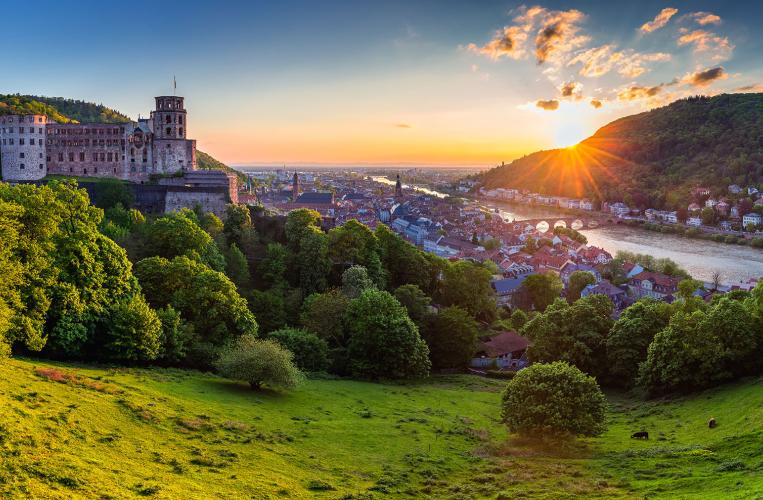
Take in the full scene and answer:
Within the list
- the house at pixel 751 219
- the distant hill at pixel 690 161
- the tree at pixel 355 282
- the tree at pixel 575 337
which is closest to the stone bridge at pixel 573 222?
the distant hill at pixel 690 161

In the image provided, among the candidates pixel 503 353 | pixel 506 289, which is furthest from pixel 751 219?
pixel 503 353

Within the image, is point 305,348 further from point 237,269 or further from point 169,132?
point 169,132

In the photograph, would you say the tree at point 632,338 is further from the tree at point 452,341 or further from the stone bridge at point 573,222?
the stone bridge at point 573,222

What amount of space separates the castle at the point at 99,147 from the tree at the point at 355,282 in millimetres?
24282

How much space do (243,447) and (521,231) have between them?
113383mm

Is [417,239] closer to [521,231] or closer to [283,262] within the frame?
[521,231]

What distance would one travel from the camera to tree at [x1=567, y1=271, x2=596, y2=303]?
74.2m

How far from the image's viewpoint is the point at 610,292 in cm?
7262

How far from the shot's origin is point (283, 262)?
164ft

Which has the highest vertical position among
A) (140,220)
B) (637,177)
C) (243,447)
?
(637,177)

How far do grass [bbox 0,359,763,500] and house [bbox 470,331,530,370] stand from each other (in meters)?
16.2

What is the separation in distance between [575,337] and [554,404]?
1634 cm

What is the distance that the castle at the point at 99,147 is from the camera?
55.9 m

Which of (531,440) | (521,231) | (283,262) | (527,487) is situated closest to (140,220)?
(283,262)
